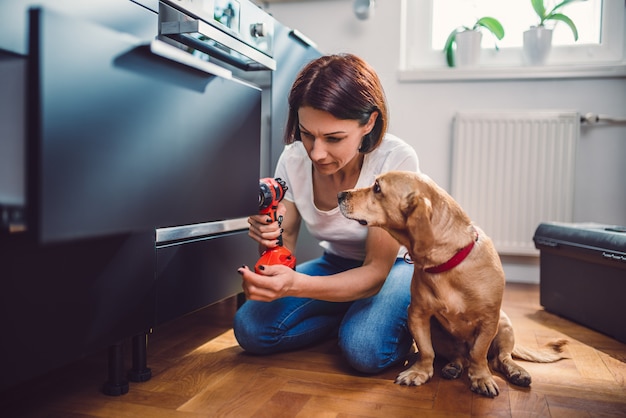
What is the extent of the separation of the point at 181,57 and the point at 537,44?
2254mm

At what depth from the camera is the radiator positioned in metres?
2.56

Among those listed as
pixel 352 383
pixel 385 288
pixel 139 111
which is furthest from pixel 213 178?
pixel 385 288

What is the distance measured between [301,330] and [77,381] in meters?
0.58

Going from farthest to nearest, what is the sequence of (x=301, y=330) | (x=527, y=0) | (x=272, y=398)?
(x=527, y=0), (x=301, y=330), (x=272, y=398)

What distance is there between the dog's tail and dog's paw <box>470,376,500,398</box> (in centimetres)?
29

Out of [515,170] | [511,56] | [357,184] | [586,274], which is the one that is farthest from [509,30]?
[357,184]

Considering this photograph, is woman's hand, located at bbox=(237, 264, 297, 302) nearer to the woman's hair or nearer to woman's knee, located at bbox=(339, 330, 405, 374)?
woman's knee, located at bbox=(339, 330, 405, 374)

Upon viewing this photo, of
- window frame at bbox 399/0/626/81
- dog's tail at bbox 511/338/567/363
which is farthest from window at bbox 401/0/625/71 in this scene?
dog's tail at bbox 511/338/567/363

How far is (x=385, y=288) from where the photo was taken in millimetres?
1516

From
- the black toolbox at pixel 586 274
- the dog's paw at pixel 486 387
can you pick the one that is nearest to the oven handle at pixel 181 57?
the dog's paw at pixel 486 387

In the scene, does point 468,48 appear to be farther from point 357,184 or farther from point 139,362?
point 139,362

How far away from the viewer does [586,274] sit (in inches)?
72.7

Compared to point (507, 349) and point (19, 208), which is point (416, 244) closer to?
point (507, 349)

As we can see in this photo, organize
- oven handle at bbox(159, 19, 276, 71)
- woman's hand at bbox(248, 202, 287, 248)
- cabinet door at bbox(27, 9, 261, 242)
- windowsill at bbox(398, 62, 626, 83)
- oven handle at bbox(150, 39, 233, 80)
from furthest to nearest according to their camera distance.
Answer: windowsill at bbox(398, 62, 626, 83), woman's hand at bbox(248, 202, 287, 248), oven handle at bbox(159, 19, 276, 71), oven handle at bbox(150, 39, 233, 80), cabinet door at bbox(27, 9, 261, 242)
